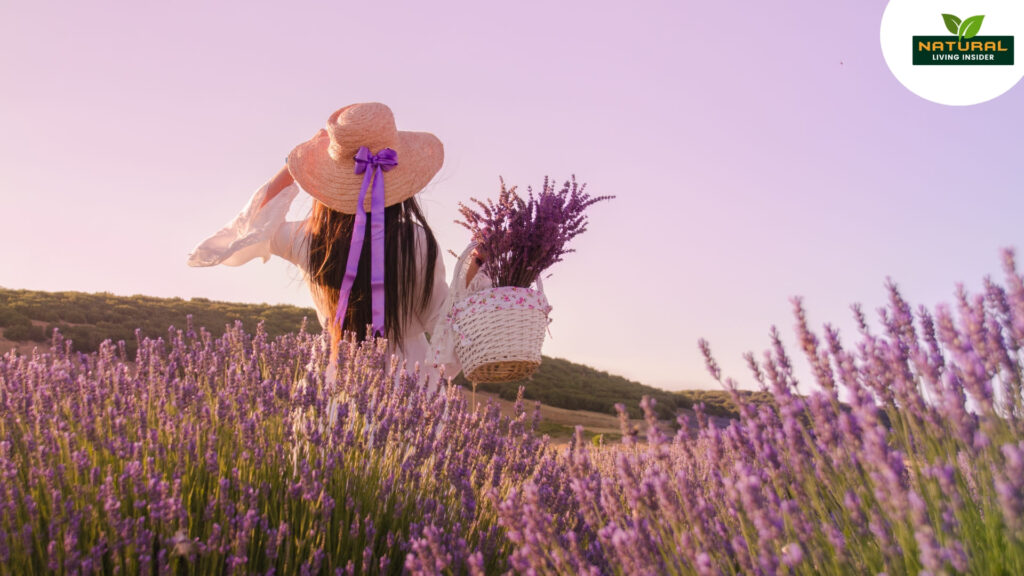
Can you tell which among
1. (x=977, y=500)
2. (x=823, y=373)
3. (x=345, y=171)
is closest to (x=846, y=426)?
(x=823, y=373)

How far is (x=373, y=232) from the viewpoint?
3.56 m

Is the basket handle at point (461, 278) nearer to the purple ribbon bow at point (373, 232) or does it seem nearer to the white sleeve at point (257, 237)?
the purple ribbon bow at point (373, 232)

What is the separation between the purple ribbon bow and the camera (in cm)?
351

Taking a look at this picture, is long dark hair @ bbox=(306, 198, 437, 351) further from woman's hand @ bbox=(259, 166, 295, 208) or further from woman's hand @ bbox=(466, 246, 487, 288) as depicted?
woman's hand @ bbox=(259, 166, 295, 208)

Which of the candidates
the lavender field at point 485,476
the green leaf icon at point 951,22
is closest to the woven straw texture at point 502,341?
the lavender field at point 485,476

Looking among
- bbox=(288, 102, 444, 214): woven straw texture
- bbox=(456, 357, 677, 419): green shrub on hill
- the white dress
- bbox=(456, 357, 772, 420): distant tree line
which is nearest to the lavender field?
the white dress

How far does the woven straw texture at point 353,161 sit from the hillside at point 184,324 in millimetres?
7074

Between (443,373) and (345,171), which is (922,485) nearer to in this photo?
(443,373)

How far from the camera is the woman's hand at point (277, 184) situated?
4.10 m

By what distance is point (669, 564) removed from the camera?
1.42 m

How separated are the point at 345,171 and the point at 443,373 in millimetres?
1448

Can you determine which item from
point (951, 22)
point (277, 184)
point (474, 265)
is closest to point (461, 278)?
point (474, 265)

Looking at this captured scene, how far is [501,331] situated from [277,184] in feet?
6.02

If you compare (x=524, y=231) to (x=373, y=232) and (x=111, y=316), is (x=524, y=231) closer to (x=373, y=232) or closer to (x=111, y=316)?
(x=373, y=232)
